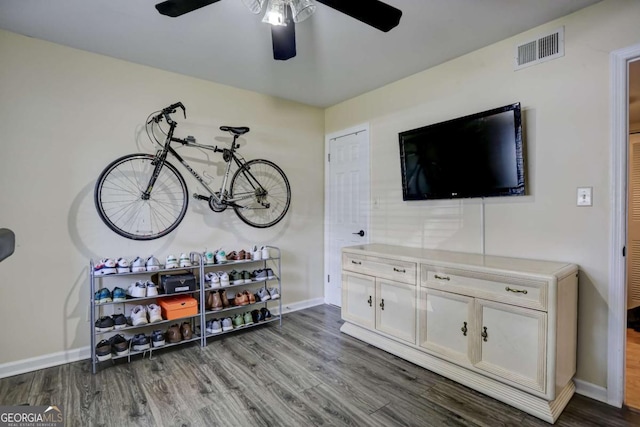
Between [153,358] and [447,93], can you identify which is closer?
[153,358]

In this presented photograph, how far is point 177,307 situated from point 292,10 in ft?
8.22

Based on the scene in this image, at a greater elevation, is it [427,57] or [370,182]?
[427,57]

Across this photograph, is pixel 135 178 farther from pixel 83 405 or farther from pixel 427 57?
pixel 427 57

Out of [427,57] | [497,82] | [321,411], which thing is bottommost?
[321,411]

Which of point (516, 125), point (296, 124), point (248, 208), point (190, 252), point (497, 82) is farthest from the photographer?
point (296, 124)

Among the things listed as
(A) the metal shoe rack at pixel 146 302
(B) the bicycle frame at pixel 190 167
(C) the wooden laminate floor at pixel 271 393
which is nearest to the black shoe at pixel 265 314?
(A) the metal shoe rack at pixel 146 302

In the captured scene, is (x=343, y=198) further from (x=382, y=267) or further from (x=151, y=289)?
(x=151, y=289)

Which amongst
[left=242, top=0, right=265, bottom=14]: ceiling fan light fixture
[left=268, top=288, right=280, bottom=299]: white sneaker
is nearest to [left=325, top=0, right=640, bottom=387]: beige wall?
[left=268, top=288, right=280, bottom=299]: white sneaker

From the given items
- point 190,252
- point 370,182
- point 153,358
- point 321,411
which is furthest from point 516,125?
point 153,358

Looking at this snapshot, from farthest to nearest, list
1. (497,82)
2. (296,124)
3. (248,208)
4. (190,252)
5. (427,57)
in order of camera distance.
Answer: (296,124)
(248,208)
(190,252)
(427,57)
(497,82)

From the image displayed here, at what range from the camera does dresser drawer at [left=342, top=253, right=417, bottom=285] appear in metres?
2.65

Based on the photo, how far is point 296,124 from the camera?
161 inches

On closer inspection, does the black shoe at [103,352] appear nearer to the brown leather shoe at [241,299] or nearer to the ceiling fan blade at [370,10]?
the brown leather shoe at [241,299]

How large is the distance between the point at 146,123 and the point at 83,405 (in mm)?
2304
